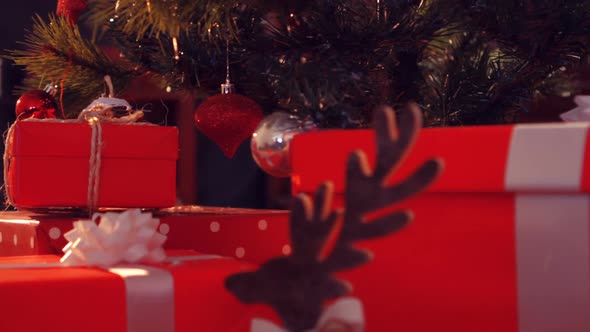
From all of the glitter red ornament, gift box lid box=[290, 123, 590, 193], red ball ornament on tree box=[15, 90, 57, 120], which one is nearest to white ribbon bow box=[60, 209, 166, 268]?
gift box lid box=[290, 123, 590, 193]

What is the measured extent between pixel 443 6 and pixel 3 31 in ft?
7.19

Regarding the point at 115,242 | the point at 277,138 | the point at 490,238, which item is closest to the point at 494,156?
the point at 490,238

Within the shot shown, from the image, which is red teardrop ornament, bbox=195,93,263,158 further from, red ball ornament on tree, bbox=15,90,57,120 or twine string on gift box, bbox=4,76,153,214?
red ball ornament on tree, bbox=15,90,57,120

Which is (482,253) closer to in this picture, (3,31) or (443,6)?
(443,6)

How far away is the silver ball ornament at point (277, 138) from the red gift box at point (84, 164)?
0.25m

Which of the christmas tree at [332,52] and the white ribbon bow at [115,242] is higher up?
the christmas tree at [332,52]

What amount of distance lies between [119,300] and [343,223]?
1.03 feet

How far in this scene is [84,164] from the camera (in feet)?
3.66

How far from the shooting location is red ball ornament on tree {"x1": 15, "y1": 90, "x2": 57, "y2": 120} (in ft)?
4.05

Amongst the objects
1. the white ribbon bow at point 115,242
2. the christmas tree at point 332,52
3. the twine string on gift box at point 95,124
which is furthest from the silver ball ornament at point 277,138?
the twine string on gift box at point 95,124

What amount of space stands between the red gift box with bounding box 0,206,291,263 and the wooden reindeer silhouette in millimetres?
506

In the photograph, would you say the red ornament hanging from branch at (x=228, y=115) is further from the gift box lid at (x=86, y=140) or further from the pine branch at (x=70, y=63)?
the pine branch at (x=70, y=63)

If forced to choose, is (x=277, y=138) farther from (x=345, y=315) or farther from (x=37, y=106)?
(x=37, y=106)

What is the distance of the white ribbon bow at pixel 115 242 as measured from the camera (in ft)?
2.90
